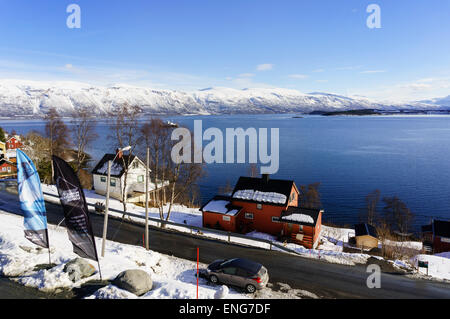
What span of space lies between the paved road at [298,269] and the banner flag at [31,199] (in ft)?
28.7

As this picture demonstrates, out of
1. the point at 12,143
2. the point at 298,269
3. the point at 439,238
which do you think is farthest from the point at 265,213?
the point at 12,143

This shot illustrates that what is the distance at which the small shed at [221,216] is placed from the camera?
29953 millimetres

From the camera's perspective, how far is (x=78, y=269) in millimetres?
12711

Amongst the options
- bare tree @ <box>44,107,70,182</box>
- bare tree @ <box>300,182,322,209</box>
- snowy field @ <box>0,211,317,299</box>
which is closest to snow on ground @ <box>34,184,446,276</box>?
snowy field @ <box>0,211,317,299</box>

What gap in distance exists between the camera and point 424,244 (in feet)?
120

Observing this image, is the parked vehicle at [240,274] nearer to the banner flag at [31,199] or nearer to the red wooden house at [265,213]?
the banner flag at [31,199]

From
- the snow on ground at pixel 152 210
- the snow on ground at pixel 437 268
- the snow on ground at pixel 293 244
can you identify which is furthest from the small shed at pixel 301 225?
the snow on ground at pixel 152 210

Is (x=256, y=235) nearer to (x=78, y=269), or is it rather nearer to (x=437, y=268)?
(x=437, y=268)

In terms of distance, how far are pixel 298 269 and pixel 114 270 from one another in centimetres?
1124

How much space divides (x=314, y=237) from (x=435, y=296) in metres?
13.6

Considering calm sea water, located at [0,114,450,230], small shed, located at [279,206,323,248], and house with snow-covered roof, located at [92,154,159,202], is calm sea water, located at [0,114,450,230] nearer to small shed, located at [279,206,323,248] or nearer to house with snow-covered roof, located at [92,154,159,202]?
house with snow-covered roof, located at [92,154,159,202]

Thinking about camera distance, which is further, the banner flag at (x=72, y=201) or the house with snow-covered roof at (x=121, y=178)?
the house with snow-covered roof at (x=121, y=178)

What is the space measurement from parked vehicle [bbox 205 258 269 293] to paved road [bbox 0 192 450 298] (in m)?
2.24
